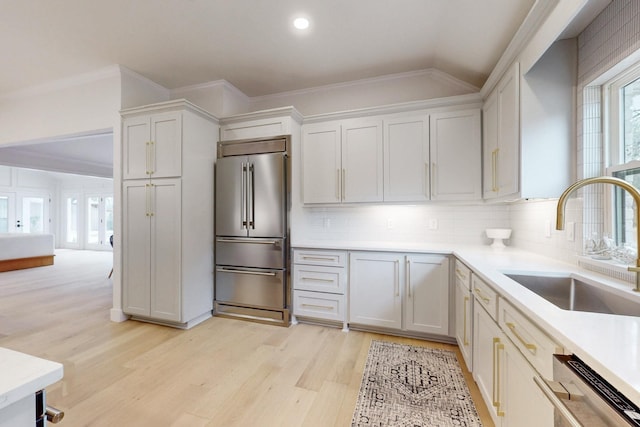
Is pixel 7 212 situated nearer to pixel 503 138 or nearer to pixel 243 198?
pixel 243 198

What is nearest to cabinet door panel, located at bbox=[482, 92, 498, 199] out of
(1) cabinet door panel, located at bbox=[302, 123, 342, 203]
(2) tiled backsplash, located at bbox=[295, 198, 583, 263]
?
(2) tiled backsplash, located at bbox=[295, 198, 583, 263]

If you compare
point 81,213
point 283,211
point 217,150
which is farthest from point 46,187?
point 283,211

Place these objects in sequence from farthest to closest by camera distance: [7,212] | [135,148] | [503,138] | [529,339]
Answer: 1. [7,212]
2. [135,148]
3. [503,138]
4. [529,339]

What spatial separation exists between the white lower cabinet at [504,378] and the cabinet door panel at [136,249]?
10.2ft

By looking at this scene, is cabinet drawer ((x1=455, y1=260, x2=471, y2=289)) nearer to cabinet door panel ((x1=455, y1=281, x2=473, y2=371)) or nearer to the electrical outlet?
cabinet door panel ((x1=455, y1=281, x2=473, y2=371))

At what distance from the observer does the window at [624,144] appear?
1496 millimetres

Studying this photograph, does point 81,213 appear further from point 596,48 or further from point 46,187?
point 596,48

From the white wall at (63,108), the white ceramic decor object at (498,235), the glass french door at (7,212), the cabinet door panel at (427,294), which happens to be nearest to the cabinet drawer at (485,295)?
the cabinet door panel at (427,294)

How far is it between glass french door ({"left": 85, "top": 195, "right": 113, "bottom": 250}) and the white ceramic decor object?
1056 centimetres

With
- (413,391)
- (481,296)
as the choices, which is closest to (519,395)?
(481,296)

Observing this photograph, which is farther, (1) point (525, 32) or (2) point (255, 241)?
(2) point (255, 241)

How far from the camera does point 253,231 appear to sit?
3111mm

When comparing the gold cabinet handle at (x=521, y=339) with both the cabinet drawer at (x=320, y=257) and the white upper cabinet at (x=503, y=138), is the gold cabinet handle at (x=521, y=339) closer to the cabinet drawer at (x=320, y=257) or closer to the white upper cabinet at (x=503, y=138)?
the white upper cabinet at (x=503, y=138)

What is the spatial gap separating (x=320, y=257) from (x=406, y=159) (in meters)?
1.36
